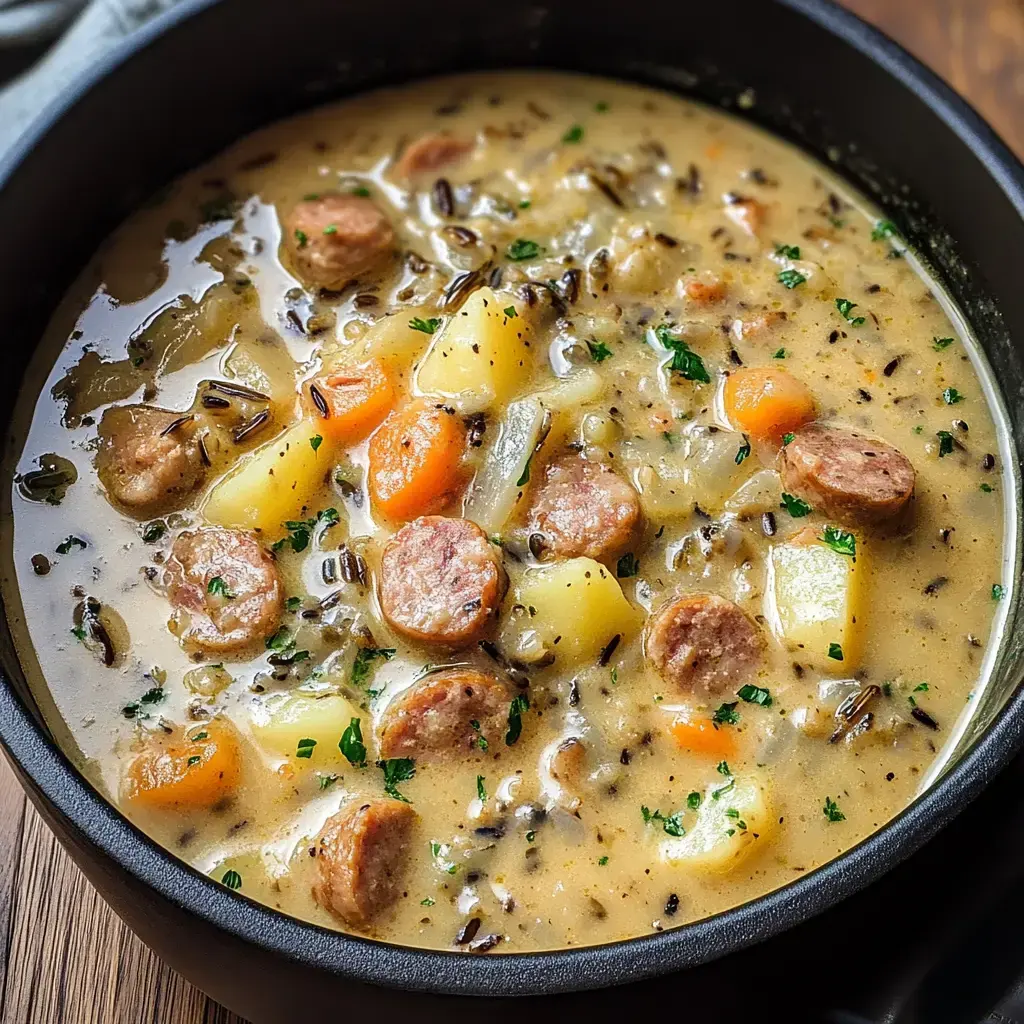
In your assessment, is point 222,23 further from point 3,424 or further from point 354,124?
point 3,424

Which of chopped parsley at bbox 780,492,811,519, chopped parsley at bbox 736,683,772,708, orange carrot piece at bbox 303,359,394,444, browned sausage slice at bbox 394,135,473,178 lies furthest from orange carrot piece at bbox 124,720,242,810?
browned sausage slice at bbox 394,135,473,178

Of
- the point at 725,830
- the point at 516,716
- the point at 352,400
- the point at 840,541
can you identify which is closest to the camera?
the point at 725,830

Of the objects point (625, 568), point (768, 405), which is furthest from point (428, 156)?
point (625, 568)

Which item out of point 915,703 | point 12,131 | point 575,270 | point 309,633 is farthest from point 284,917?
point 12,131

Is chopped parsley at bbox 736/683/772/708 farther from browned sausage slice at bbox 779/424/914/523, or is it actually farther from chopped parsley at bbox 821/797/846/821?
browned sausage slice at bbox 779/424/914/523

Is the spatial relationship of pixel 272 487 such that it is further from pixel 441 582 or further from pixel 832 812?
pixel 832 812

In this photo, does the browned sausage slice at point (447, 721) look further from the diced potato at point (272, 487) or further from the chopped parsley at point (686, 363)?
the chopped parsley at point (686, 363)

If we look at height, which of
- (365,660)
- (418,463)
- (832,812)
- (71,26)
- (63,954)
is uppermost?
(71,26)
